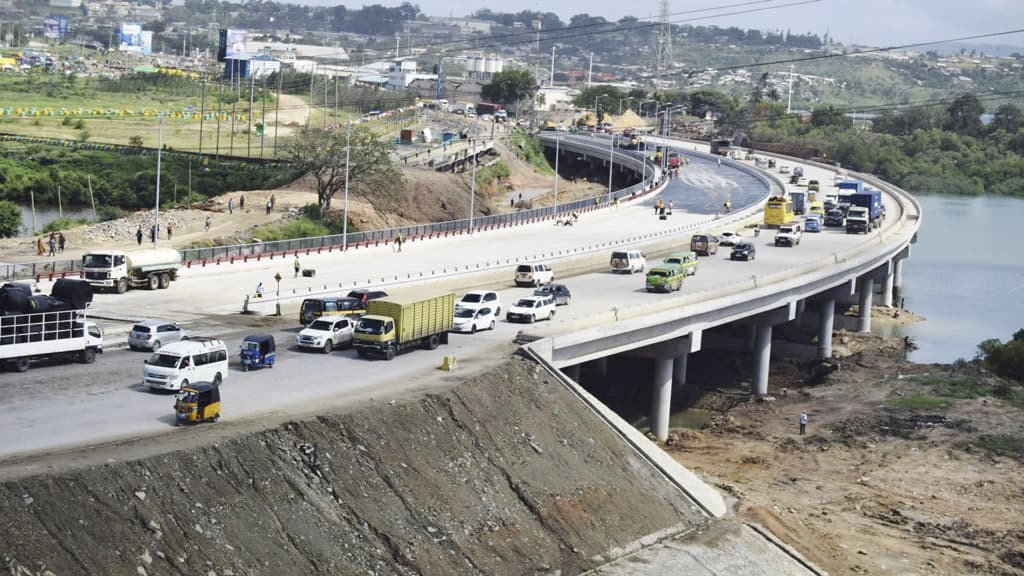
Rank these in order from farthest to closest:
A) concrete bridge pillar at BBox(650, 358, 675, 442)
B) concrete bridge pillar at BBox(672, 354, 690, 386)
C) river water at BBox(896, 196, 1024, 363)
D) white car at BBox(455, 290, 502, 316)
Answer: river water at BBox(896, 196, 1024, 363), concrete bridge pillar at BBox(672, 354, 690, 386), concrete bridge pillar at BBox(650, 358, 675, 442), white car at BBox(455, 290, 502, 316)

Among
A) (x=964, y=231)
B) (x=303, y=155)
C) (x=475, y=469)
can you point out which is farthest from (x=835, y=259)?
(x=964, y=231)

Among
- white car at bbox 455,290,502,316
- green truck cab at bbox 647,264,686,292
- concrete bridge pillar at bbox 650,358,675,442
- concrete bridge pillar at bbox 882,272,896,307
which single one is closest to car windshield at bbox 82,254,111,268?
white car at bbox 455,290,502,316

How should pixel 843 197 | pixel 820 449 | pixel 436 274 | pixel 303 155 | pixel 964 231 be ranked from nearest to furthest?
pixel 820 449
pixel 436 274
pixel 303 155
pixel 843 197
pixel 964 231

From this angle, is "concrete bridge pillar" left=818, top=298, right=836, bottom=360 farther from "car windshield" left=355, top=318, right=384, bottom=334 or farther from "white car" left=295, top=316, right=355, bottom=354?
"car windshield" left=355, top=318, right=384, bottom=334

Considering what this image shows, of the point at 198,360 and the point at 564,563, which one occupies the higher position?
the point at 198,360

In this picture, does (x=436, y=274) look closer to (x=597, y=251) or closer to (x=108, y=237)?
(x=597, y=251)

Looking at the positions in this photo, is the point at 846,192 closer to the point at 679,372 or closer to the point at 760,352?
the point at 760,352

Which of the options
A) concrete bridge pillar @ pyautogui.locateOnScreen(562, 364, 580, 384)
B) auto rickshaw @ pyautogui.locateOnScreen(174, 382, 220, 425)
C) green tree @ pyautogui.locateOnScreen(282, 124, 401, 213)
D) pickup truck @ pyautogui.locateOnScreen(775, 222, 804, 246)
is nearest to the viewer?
auto rickshaw @ pyautogui.locateOnScreen(174, 382, 220, 425)

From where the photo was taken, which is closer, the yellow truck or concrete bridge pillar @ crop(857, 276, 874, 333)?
the yellow truck
